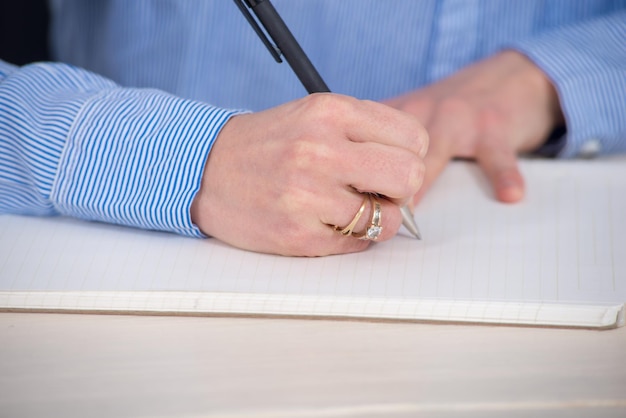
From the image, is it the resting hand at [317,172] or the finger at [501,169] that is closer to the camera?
the resting hand at [317,172]

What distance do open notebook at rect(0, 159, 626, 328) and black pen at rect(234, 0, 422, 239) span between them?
0.07 ft

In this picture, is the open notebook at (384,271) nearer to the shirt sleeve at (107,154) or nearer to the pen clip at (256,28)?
the shirt sleeve at (107,154)

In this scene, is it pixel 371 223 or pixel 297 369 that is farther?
pixel 371 223

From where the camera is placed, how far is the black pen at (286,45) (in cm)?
64

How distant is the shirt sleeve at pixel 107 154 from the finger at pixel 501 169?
0.24 meters

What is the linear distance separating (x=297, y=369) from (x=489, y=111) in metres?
0.42

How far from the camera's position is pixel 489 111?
0.83 metres

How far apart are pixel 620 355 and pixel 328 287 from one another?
19cm

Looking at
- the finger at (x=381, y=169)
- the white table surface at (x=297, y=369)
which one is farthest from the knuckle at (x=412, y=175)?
the white table surface at (x=297, y=369)

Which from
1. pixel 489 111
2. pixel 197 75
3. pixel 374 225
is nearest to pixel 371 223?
pixel 374 225

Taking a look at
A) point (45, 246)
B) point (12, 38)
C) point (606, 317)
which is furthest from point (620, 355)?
point (12, 38)

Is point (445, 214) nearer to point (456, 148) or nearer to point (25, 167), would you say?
point (456, 148)

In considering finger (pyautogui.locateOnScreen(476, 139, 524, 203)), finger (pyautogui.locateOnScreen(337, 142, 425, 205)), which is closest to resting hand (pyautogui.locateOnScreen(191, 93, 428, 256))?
finger (pyautogui.locateOnScreen(337, 142, 425, 205))

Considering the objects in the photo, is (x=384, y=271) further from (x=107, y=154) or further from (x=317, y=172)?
(x=107, y=154)
